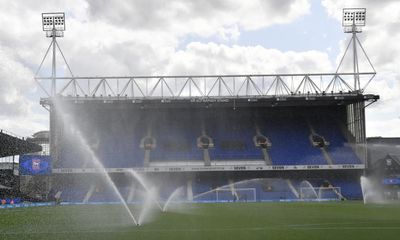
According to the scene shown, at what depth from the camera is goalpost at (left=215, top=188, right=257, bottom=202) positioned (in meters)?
62.9

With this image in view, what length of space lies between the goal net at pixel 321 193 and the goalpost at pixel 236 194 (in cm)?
590

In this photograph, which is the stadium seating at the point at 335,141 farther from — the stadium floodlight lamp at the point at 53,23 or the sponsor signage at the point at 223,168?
the stadium floodlight lamp at the point at 53,23

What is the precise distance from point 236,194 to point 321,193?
10161mm

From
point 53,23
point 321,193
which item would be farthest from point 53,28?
point 321,193

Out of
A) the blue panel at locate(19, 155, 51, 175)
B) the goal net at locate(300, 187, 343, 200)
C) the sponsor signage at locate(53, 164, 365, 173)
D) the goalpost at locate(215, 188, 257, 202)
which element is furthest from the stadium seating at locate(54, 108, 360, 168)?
the blue panel at locate(19, 155, 51, 175)

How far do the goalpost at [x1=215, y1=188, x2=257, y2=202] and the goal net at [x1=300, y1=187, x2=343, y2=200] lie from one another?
232 inches

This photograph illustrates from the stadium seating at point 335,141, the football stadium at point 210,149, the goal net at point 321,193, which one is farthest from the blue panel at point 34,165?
the stadium seating at point 335,141

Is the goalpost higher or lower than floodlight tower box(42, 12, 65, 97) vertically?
lower

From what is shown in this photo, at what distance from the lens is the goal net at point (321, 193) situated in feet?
208

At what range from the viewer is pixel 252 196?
64.3 m

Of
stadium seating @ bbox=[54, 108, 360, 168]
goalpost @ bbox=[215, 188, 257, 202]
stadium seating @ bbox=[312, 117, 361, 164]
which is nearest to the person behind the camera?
goalpost @ bbox=[215, 188, 257, 202]

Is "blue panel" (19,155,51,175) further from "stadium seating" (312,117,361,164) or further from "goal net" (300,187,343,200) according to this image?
"stadium seating" (312,117,361,164)

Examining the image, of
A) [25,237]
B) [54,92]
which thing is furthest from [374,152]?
[25,237]

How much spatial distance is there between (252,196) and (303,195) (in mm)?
5996
